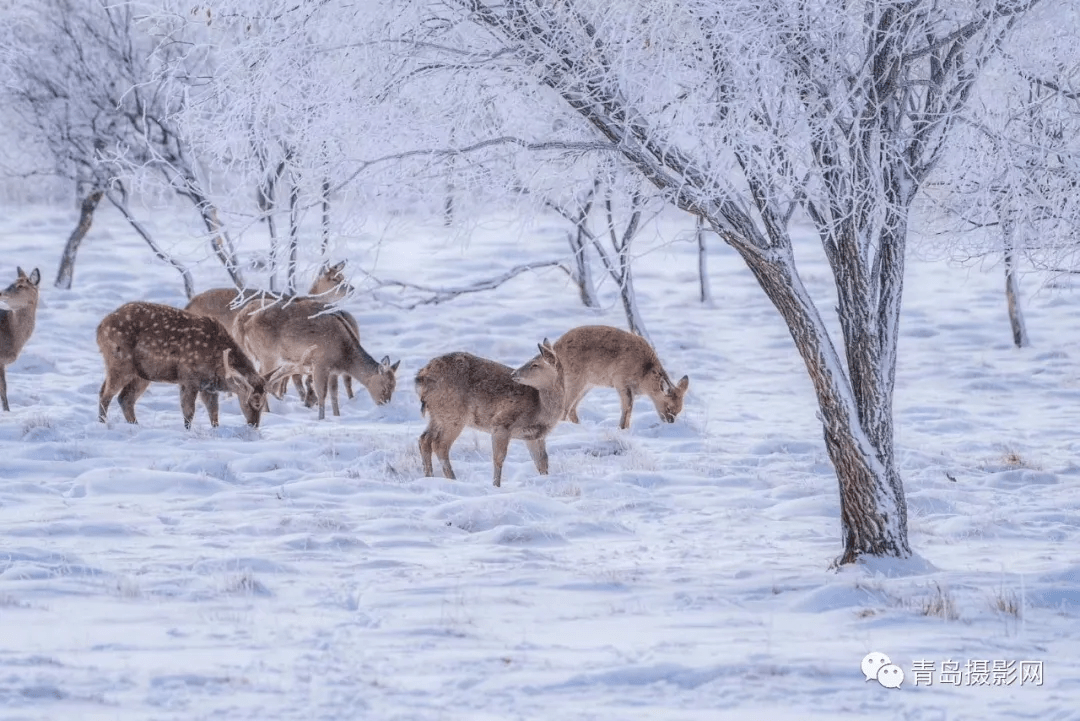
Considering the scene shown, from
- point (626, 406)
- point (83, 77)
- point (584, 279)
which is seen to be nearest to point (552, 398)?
point (626, 406)

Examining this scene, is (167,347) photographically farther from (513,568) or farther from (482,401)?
(513,568)

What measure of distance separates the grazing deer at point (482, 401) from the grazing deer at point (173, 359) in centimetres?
271

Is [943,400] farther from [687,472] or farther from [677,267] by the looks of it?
[677,267]

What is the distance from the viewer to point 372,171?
7.57m

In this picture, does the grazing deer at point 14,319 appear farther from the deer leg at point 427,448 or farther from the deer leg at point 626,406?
the deer leg at point 626,406

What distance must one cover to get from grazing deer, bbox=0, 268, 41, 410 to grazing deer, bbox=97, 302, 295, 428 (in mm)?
1892

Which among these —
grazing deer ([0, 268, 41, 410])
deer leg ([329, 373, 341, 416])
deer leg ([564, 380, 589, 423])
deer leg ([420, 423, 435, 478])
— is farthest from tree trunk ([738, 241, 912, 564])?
grazing deer ([0, 268, 41, 410])

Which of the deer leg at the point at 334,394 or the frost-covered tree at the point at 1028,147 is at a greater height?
the frost-covered tree at the point at 1028,147

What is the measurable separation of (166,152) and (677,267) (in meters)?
12.2

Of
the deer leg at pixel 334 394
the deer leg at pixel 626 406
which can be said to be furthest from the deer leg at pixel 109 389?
the deer leg at pixel 626 406

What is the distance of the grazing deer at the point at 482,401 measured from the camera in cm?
1030

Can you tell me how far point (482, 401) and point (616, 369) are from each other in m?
3.95

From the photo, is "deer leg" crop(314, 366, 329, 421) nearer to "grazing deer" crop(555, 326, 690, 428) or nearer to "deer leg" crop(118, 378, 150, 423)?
"deer leg" crop(118, 378, 150, 423)

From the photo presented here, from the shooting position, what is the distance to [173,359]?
1212 centimetres
